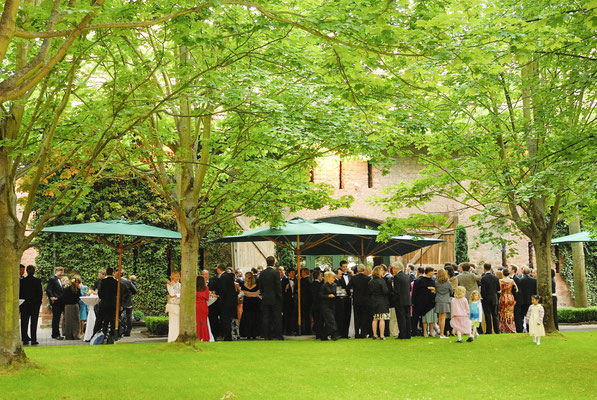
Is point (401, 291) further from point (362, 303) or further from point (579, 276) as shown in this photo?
point (579, 276)

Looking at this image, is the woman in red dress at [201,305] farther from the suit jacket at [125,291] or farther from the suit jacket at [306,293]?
the suit jacket at [306,293]

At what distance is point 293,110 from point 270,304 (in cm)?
603

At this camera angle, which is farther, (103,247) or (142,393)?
(103,247)

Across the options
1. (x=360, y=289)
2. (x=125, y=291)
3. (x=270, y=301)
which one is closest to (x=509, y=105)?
(x=360, y=289)

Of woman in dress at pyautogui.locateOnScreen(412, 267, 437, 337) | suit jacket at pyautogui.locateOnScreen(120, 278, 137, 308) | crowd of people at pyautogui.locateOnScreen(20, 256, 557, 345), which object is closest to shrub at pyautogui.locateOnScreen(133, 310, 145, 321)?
crowd of people at pyautogui.locateOnScreen(20, 256, 557, 345)

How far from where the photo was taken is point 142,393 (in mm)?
7941

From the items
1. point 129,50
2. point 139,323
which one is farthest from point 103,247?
point 129,50

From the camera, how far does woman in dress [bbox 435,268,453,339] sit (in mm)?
14812

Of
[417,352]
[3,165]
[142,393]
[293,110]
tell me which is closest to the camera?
[142,393]

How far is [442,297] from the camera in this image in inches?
585

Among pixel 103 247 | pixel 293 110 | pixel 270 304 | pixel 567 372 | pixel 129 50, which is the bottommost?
pixel 567 372

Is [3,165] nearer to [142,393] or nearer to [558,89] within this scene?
[142,393]

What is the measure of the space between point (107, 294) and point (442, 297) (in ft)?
25.2

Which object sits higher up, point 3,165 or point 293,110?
point 293,110
